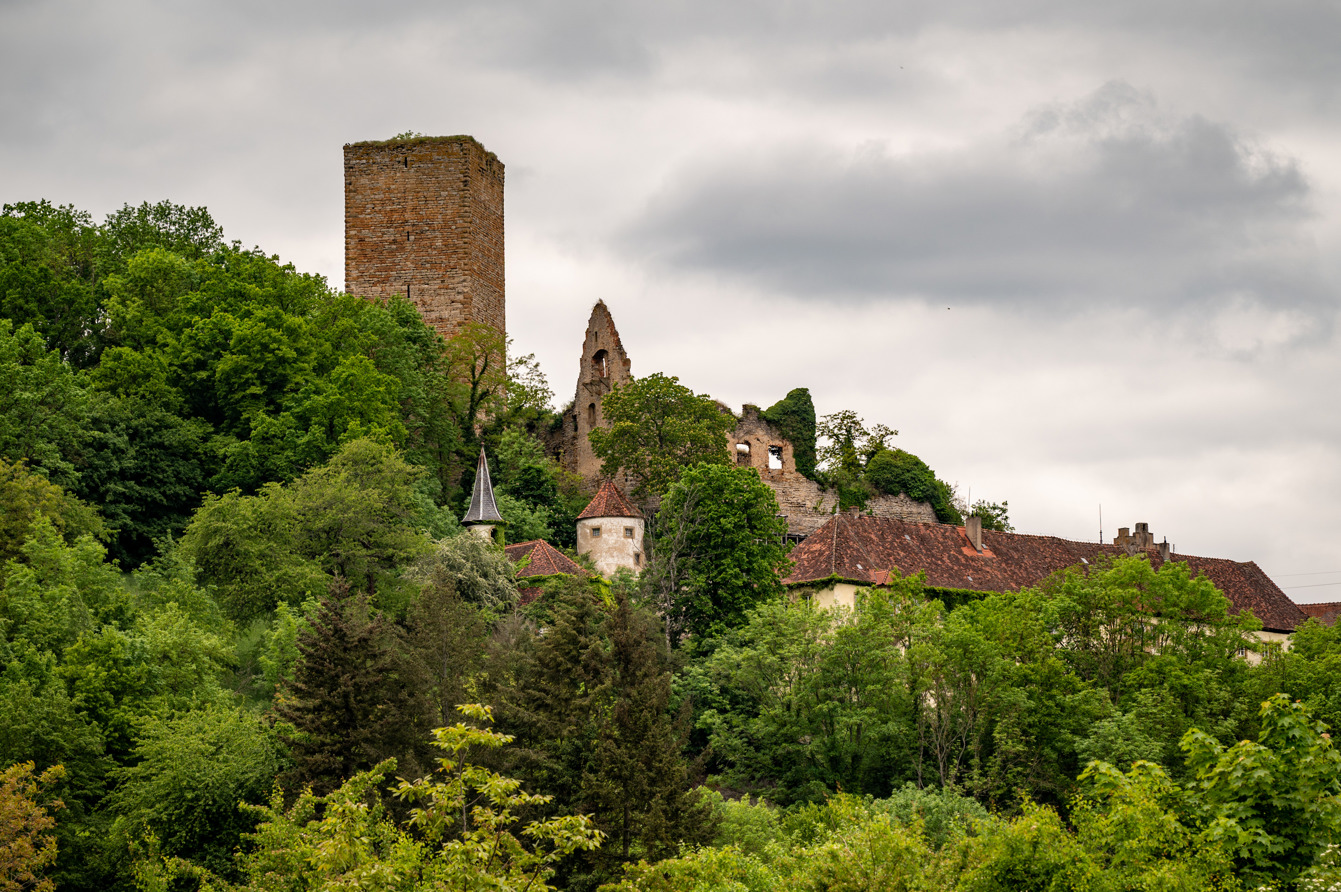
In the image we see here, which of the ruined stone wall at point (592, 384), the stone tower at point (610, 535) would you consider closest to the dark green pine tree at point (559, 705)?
the stone tower at point (610, 535)

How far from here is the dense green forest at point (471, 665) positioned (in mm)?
25562

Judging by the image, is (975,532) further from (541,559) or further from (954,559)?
(541,559)

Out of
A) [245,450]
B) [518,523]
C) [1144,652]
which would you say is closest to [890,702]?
[1144,652]

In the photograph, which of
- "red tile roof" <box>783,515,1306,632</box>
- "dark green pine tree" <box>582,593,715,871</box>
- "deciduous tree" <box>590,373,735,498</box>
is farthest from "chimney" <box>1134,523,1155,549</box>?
"dark green pine tree" <box>582,593,715,871</box>

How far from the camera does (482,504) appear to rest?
50656 millimetres

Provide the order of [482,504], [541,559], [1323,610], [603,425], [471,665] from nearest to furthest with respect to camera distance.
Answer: [471,665] < [541,559] < [482,504] < [603,425] < [1323,610]

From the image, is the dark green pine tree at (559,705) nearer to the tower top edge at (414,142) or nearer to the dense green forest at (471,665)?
the dense green forest at (471,665)

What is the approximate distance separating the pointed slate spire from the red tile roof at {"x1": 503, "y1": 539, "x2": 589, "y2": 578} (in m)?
1.58

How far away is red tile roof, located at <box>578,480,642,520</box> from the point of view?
51.6 metres

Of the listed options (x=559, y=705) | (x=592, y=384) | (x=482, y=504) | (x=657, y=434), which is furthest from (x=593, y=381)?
(x=559, y=705)

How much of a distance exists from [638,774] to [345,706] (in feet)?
17.8

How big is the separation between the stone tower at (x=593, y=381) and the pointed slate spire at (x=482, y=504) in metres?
7.96

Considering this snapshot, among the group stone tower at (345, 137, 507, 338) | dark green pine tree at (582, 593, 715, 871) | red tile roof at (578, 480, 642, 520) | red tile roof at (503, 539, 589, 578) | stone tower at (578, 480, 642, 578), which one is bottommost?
dark green pine tree at (582, 593, 715, 871)

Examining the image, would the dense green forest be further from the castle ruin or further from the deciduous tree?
the castle ruin
